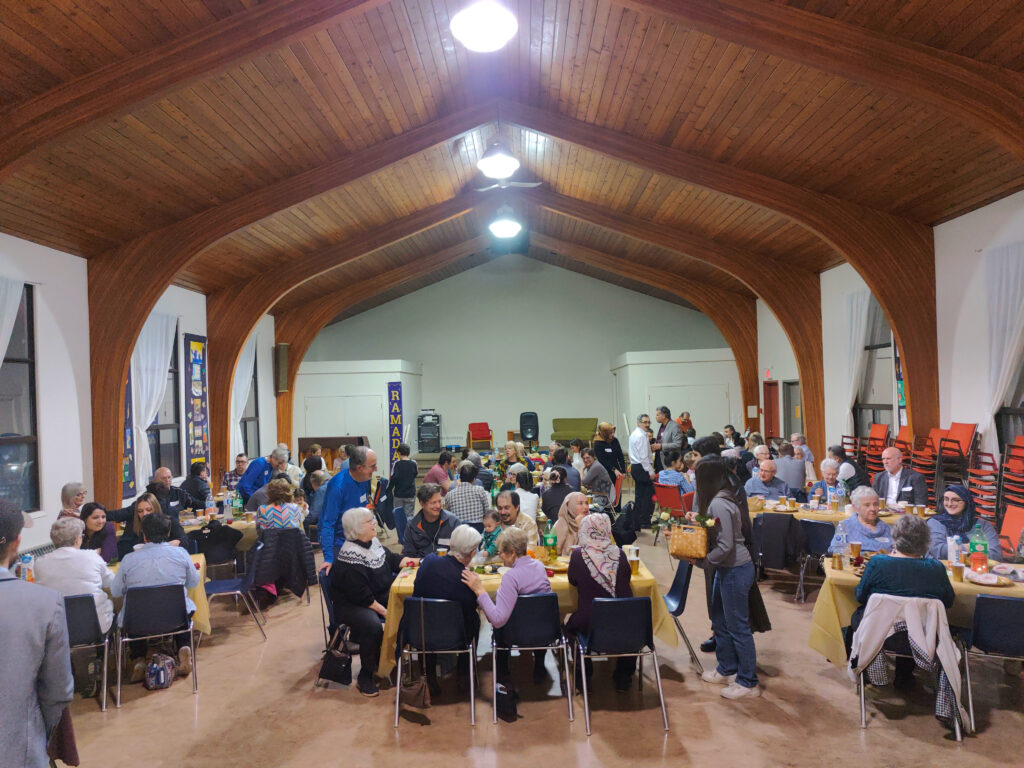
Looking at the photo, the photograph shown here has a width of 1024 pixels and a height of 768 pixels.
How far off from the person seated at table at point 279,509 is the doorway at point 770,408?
416 inches

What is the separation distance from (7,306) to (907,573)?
24.5 ft

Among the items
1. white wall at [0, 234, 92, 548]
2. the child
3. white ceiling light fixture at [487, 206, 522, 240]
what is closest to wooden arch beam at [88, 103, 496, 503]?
white wall at [0, 234, 92, 548]

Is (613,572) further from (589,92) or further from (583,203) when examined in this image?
(583,203)

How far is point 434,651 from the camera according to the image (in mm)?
4406

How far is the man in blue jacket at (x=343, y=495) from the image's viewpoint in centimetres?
550

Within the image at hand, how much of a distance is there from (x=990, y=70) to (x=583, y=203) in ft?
22.8

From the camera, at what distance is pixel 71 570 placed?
15.4 feet

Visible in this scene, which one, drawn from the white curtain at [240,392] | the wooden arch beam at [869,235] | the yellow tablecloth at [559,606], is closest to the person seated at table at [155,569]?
the yellow tablecloth at [559,606]

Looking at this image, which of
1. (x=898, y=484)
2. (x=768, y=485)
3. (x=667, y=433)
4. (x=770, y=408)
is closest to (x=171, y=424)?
(x=667, y=433)

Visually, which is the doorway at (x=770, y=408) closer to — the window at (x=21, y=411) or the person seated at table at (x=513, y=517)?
the person seated at table at (x=513, y=517)

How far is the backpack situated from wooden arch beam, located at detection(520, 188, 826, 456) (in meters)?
8.84

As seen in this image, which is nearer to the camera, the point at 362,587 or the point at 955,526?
the point at 362,587

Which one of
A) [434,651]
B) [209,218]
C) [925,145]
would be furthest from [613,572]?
[209,218]

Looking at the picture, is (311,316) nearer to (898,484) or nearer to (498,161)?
(498,161)
